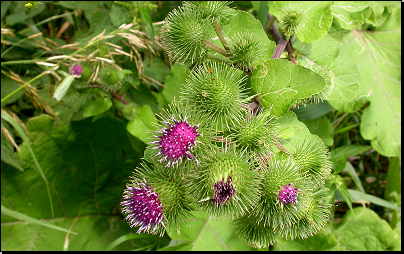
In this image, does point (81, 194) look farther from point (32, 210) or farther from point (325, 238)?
point (325, 238)

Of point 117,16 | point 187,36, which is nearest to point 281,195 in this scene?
point 187,36

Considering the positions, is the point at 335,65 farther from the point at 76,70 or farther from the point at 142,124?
the point at 76,70

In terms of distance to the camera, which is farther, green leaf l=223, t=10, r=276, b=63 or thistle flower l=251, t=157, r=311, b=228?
green leaf l=223, t=10, r=276, b=63

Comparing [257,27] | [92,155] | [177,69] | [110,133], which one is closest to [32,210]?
[92,155]

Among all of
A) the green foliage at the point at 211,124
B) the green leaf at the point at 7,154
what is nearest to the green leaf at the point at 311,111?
the green foliage at the point at 211,124

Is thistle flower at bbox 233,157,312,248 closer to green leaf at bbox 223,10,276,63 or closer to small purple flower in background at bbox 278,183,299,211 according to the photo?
small purple flower in background at bbox 278,183,299,211

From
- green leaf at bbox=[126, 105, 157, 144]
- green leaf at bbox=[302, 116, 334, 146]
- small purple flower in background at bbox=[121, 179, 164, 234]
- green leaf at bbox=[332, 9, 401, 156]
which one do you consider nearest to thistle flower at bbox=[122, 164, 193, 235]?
small purple flower in background at bbox=[121, 179, 164, 234]

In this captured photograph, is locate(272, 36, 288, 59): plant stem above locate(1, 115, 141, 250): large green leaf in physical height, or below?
above
